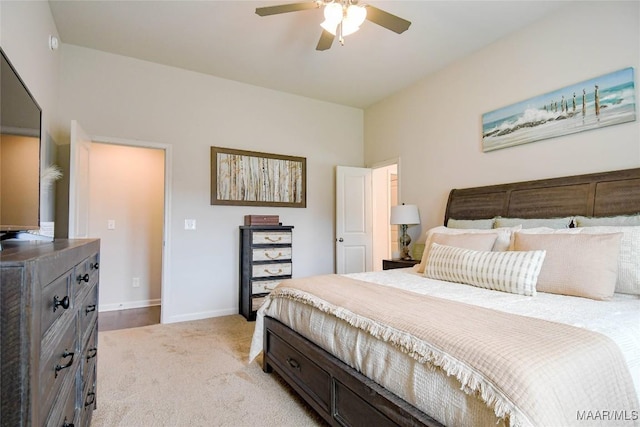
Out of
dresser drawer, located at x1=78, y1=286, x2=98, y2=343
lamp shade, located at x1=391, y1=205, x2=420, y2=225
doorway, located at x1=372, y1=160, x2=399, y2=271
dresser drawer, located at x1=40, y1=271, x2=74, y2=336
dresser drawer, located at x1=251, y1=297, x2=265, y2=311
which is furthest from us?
doorway, located at x1=372, y1=160, x2=399, y2=271

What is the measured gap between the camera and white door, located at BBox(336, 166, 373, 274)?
4484 mm

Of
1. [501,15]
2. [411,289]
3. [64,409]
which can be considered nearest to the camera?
[64,409]

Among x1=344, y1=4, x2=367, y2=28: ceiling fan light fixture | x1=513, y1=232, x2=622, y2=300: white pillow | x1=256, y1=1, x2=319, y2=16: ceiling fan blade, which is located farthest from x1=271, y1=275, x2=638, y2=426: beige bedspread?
x1=256, y1=1, x2=319, y2=16: ceiling fan blade

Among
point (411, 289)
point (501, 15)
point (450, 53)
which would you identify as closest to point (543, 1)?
point (501, 15)

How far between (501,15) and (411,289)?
2404 mm

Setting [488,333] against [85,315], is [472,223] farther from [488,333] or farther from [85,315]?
[85,315]

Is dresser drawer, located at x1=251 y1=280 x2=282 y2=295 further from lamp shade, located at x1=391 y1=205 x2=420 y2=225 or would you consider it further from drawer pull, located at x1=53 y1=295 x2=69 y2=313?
drawer pull, located at x1=53 y1=295 x2=69 y2=313

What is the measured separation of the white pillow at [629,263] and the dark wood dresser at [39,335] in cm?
247

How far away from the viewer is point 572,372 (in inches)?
36.1

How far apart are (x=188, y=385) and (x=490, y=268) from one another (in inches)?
81.2

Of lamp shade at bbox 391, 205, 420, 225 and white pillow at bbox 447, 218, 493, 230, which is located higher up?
lamp shade at bbox 391, 205, 420, 225

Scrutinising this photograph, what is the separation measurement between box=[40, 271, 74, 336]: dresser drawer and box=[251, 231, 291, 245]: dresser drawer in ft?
8.74

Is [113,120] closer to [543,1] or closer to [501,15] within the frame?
[501,15]

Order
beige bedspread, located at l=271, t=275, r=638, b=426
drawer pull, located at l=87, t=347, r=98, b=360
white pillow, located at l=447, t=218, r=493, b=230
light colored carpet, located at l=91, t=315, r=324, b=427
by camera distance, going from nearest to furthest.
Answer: beige bedspread, located at l=271, t=275, r=638, b=426, drawer pull, located at l=87, t=347, r=98, b=360, light colored carpet, located at l=91, t=315, r=324, b=427, white pillow, located at l=447, t=218, r=493, b=230
